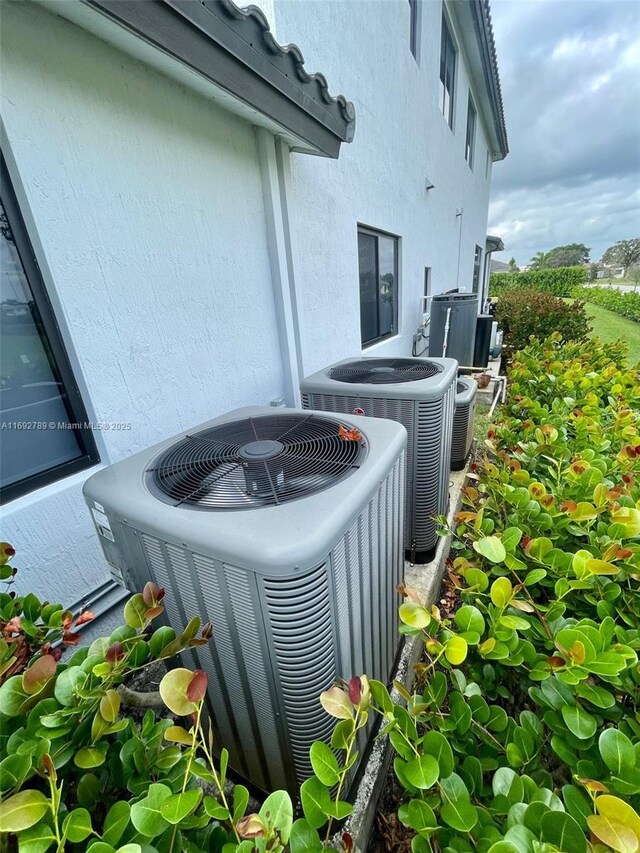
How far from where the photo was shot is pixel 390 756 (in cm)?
142

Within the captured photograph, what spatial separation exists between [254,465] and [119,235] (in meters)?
1.14

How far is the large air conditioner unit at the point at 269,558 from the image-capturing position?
2.84ft

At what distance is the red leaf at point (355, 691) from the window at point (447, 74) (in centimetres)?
845

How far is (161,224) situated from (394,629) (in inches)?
83.2

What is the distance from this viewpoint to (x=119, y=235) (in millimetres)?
1477

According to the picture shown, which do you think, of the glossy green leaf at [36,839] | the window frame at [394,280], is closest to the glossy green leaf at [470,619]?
the glossy green leaf at [36,839]

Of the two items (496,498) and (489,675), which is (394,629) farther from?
(496,498)

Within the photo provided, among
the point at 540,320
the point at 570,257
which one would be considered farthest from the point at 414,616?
the point at 570,257

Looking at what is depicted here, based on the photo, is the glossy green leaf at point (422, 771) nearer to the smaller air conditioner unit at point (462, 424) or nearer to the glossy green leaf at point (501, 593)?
the glossy green leaf at point (501, 593)

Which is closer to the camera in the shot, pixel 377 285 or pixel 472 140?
pixel 377 285

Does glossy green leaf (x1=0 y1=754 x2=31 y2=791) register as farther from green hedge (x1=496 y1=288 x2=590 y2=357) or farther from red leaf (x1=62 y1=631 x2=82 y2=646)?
green hedge (x1=496 y1=288 x2=590 y2=357)

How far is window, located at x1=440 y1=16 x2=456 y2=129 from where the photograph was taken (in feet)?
20.5

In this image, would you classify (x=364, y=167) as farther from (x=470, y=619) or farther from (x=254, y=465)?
(x=470, y=619)

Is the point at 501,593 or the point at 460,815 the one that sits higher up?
the point at 501,593
